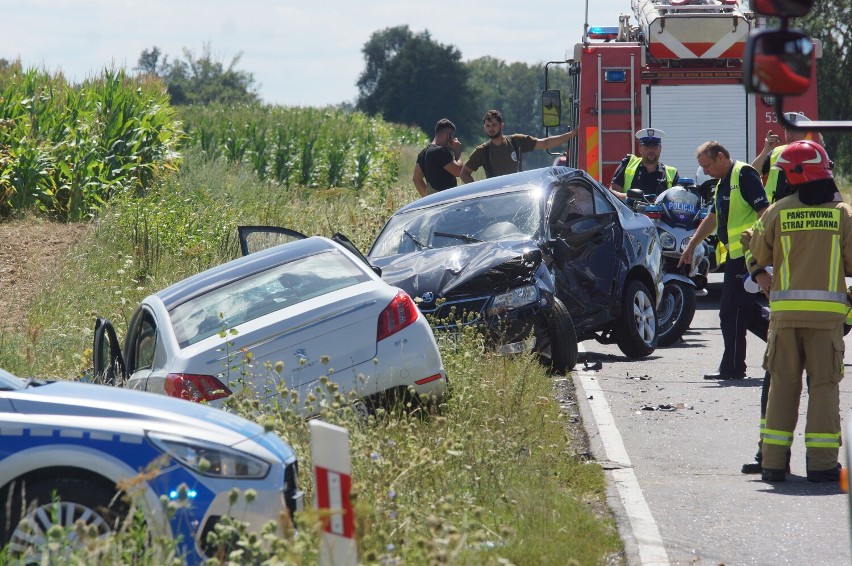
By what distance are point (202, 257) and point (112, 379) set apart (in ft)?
22.2

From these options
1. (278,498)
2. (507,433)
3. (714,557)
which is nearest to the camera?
(278,498)

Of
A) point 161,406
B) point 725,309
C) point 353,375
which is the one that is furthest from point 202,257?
point 161,406

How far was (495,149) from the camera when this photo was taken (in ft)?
51.7

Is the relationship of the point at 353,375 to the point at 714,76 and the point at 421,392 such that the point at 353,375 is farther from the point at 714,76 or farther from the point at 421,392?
the point at 714,76

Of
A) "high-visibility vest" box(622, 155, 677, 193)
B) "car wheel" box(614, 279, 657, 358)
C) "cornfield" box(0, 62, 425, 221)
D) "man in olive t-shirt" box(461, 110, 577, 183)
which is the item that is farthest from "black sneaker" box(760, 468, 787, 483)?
"cornfield" box(0, 62, 425, 221)

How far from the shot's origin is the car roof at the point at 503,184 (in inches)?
467

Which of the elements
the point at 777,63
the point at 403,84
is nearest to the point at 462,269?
the point at 777,63

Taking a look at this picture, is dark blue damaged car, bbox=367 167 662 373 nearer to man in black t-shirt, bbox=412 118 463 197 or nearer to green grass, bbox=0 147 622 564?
green grass, bbox=0 147 622 564

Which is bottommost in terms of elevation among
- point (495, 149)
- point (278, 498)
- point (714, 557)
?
point (714, 557)

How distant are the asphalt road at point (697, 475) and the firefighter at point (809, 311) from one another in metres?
0.25

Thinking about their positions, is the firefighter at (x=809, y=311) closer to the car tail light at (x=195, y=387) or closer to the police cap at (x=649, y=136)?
the car tail light at (x=195, y=387)

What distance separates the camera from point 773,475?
24.2ft

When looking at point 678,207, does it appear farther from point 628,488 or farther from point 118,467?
point 118,467

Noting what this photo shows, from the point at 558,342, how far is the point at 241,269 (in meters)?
2.96
